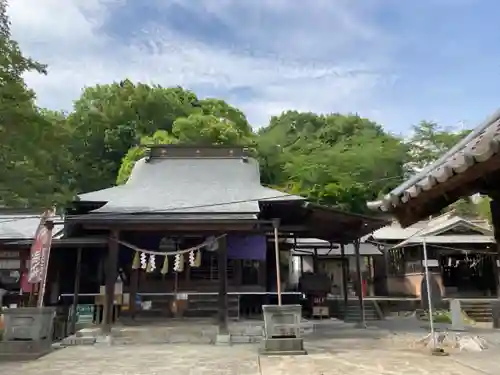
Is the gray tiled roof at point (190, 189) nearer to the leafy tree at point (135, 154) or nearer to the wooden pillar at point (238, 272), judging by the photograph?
the wooden pillar at point (238, 272)

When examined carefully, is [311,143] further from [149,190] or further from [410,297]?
[149,190]

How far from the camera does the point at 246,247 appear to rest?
48.5 feet

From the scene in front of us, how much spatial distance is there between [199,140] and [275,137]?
1383 cm

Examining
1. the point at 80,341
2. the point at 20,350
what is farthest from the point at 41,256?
the point at 80,341

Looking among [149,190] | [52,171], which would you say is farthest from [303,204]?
[52,171]

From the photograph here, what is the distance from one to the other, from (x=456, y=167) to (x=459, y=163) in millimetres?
27

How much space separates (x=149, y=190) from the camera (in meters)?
16.8

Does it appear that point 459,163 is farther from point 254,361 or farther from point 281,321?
point 281,321

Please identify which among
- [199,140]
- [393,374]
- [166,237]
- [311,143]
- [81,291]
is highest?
[311,143]

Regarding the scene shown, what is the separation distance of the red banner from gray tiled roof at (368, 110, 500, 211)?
969 cm

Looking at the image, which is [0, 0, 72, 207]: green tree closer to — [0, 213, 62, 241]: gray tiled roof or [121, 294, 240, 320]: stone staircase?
[0, 213, 62, 241]: gray tiled roof

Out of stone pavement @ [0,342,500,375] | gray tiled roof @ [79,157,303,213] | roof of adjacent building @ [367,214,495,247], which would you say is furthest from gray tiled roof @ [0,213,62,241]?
roof of adjacent building @ [367,214,495,247]

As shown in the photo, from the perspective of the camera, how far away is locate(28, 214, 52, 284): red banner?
1123cm

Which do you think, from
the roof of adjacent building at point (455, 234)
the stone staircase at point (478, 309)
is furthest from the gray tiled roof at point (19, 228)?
the stone staircase at point (478, 309)
